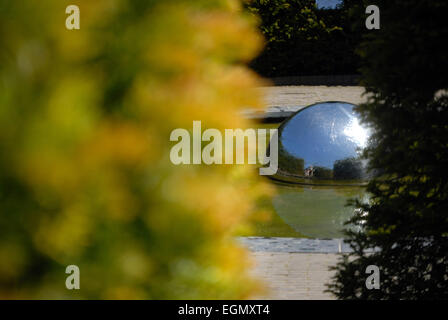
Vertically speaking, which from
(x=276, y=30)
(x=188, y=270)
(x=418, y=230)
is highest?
(x=276, y=30)

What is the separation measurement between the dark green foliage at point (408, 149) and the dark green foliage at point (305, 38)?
718 inches

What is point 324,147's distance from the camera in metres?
7.98

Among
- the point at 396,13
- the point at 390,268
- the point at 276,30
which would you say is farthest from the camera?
the point at 276,30

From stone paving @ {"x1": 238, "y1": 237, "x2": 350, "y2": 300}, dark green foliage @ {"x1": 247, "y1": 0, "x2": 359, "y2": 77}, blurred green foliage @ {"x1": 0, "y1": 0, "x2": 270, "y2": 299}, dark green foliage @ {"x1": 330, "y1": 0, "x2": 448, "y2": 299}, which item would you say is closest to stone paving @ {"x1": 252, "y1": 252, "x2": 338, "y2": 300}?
stone paving @ {"x1": 238, "y1": 237, "x2": 350, "y2": 300}

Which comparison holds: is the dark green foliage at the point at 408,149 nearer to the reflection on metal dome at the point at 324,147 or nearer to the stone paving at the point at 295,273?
the stone paving at the point at 295,273

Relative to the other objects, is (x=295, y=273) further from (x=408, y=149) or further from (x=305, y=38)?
(x=305, y=38)

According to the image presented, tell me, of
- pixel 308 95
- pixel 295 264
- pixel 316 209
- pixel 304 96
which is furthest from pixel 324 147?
pixel 308 95

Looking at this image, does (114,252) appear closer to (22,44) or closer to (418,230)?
(22,44)

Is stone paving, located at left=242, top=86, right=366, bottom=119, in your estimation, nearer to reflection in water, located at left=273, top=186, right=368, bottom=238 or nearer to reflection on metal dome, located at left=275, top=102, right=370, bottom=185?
reflection on metal dome, located at left=275, top=102, right=370, bottom=185

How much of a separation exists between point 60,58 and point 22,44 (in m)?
0.09

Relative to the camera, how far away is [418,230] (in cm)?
493

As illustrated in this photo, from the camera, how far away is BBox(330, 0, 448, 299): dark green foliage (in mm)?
4656

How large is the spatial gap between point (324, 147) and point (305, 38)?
16.0m
